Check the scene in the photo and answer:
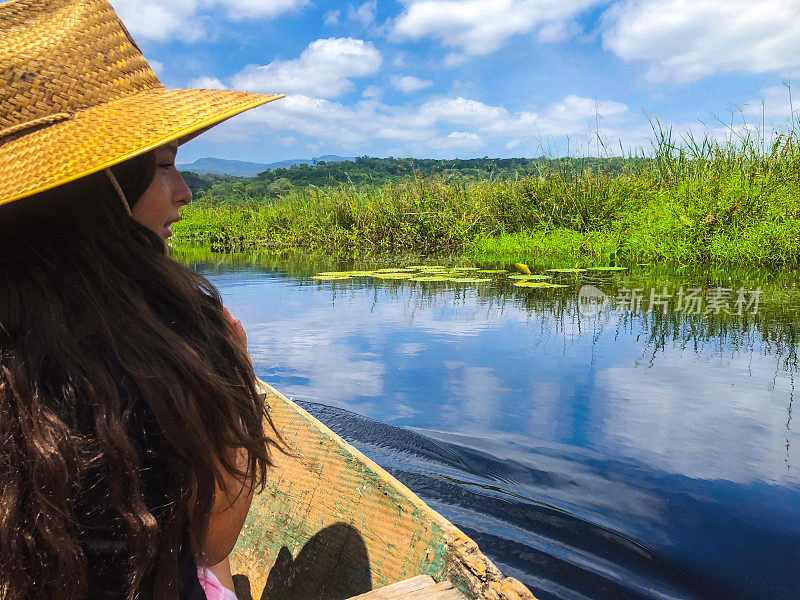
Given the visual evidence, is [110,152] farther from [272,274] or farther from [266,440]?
[272,274]

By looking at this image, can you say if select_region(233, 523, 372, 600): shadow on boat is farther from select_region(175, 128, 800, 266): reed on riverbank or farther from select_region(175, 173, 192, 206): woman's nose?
select_region(175, 128, 800, 266): reed on riverbank

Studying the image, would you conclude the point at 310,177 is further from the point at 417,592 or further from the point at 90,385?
the point at 90,385

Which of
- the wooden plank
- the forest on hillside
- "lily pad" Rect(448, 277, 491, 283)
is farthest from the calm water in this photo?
the forest on hillside

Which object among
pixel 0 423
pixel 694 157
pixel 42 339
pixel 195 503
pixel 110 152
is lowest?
pixel 195 503

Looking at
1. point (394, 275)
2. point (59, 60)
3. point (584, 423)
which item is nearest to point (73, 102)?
point (59, 60)

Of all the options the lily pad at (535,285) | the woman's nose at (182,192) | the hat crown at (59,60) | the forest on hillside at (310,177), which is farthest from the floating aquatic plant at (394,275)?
the forest on hillside at (310,177)

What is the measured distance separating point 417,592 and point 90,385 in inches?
27.7

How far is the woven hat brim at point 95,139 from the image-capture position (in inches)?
30.2

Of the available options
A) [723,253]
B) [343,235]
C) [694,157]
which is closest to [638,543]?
[723,253]

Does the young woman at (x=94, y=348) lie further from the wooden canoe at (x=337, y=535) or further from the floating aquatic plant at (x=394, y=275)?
the floating aquatic plant at (x=394, y=275)

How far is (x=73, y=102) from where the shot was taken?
855 mm

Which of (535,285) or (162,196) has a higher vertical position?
(162,196)

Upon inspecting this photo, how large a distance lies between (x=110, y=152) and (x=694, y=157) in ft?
29.5

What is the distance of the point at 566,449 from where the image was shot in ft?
8.57
